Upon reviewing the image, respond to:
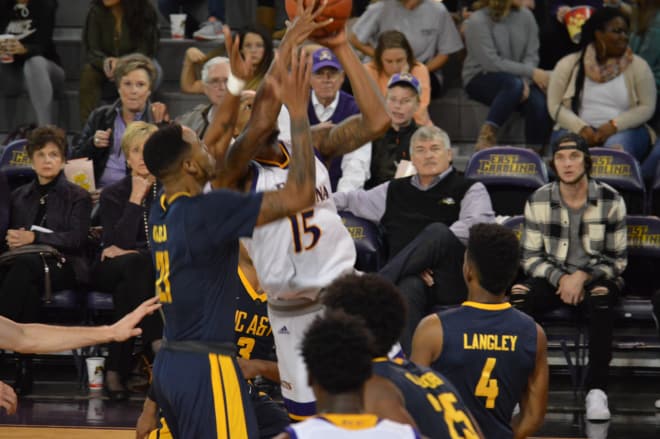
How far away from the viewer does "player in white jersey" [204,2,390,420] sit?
15.8ft

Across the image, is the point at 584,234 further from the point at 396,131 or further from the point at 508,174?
the point at 396,131

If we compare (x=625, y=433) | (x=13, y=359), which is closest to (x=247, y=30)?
(x=13, y=359)

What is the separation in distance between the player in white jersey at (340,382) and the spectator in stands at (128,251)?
4.51m

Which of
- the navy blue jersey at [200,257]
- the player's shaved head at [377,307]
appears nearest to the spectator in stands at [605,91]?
the navy blue jersey at [200,257]

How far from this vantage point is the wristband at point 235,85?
4.85 meters

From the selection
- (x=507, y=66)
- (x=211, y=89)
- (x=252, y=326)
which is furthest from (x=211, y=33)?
(x=252, y=326)

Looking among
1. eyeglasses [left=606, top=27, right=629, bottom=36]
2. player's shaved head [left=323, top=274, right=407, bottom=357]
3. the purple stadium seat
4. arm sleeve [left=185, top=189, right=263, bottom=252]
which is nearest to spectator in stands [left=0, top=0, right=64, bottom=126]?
the purple stadium seat

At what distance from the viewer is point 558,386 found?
7.57 m

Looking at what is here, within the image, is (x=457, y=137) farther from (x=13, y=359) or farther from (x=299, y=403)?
(x=299, y=403)

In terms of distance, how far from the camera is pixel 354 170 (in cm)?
795

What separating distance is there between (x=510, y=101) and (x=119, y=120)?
290cm

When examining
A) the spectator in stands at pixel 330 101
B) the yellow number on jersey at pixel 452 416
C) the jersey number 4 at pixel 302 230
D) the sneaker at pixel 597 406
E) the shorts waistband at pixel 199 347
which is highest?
the spectator in stands at pixel 330 101

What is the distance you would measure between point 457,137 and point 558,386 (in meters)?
2.87

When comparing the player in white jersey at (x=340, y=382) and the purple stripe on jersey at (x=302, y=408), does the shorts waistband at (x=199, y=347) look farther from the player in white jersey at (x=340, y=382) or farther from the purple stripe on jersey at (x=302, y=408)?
the player in white jersey at (x=340, y=382)
